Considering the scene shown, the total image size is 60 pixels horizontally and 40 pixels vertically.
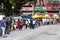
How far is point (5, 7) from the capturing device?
44625 millimetres

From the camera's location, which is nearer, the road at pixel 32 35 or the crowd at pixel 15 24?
the road at pixel 32 35

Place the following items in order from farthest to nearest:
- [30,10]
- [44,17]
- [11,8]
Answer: [30,10], [44,17], [11,8]

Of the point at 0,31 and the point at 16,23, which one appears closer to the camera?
the point at 0,31

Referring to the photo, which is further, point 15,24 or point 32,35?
point 15,24

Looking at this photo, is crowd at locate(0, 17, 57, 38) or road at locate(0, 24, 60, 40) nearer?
road at locate(0, 24, 60, 40)

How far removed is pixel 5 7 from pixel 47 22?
20031mm

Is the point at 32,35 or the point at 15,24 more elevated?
the point at 32,35

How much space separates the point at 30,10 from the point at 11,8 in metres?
34.8

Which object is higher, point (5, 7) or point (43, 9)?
point (5, 7)

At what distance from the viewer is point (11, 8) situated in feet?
146

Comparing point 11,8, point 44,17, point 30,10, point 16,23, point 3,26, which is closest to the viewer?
point 3,26

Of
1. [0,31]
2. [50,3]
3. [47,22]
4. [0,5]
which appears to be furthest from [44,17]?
[0,31]

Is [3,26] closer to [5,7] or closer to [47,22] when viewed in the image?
[5,7]

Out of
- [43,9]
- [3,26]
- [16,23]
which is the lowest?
[43,9]
